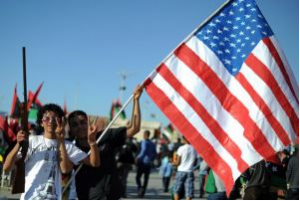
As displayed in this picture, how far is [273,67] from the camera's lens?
5.90 metres

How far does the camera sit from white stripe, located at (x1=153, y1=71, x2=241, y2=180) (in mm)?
5633

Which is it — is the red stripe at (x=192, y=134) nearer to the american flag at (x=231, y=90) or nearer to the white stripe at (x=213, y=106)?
the american flag at (x=231, y=90)

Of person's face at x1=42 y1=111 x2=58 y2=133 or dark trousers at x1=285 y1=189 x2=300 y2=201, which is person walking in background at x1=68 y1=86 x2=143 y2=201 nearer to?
person's face at x1=42 y1=111 x2=58 y2=133

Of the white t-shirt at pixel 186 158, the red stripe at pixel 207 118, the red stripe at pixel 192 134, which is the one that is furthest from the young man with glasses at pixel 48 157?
the white t-shirt at pixel 186 158

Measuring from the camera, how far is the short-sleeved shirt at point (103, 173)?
226 inches

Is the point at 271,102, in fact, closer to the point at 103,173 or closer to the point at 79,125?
the point at 103,173

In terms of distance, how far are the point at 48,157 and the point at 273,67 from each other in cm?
Result: 248

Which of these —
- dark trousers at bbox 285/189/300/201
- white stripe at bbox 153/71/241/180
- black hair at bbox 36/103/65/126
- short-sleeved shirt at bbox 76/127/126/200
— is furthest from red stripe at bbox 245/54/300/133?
dark trousers at bbox 285/189/300/201

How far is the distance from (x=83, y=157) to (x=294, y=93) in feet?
7.49

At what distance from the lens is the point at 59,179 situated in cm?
517

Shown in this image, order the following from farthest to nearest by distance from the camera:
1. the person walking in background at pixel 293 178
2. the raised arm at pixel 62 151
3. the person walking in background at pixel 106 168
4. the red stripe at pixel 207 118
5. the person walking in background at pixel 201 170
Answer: the person walking in background at pixel 201 170 → the person walking in background at pixel 293 178 → the person walking in background at pixel 106 168 → the red stripe at pixel 207 118 → the raised arm at pixel 62 151

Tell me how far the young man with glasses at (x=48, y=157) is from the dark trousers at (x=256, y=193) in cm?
315

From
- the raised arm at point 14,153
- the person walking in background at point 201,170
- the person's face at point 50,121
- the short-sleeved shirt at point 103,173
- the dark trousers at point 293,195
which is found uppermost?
the person's face at point 50,121

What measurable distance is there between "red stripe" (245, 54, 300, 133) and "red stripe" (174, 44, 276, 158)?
0.35m
